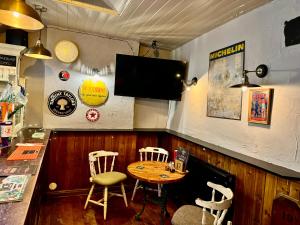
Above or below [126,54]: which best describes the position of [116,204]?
below

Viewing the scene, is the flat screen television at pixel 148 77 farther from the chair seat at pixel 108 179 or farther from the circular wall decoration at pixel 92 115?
the chair seat at pixel 108 179

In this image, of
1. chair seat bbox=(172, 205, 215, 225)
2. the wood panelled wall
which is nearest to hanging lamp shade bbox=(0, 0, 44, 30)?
the wood panelled wall

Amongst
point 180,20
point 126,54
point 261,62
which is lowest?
point 261,62

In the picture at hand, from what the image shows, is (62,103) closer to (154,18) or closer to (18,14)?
(154,18)

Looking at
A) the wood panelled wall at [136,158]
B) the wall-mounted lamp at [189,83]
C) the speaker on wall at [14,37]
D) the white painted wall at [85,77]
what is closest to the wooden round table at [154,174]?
the wood panelled wall at [136,158]

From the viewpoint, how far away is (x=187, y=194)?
2998mm

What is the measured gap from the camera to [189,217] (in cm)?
207

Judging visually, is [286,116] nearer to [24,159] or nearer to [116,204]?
[24,159]

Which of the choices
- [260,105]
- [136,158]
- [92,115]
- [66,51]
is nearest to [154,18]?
[66,51]

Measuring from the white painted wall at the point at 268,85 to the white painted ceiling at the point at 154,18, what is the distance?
0.56ft

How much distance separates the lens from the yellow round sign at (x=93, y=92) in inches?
141

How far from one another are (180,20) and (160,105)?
71.9 inches

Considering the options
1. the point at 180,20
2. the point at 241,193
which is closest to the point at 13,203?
the point at 241,193

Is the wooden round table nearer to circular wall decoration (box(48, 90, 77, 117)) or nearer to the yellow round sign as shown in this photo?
the yellow round sign
